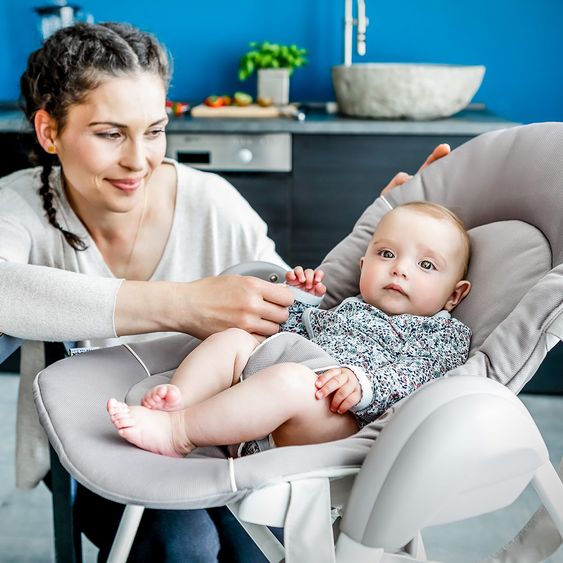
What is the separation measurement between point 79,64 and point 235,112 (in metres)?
1.26

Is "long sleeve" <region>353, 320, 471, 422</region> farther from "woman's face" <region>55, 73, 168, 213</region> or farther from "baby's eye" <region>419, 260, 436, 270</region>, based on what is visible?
"woman's face" <region>55, 73, 168, 213</region>

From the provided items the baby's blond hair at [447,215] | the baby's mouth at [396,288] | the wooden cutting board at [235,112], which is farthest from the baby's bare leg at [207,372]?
the wooden cutting board at [235,112]

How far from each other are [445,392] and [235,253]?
0.85 m

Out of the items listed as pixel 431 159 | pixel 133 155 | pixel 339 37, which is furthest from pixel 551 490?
pixel 339 37

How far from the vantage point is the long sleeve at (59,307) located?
118cm

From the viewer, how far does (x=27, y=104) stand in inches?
60.4

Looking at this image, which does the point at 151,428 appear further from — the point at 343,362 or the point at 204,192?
the point at 204,192

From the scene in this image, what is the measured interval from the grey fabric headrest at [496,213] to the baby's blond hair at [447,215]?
2 cm

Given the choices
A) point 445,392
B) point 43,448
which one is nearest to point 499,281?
point 445,392

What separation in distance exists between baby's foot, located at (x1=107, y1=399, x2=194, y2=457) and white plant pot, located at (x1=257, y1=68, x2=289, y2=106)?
2004 mm

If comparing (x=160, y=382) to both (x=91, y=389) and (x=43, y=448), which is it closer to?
(x=91, y=389)

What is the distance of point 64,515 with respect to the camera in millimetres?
1431

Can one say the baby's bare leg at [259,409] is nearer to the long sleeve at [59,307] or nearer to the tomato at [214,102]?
the long sleeve at [59,307]

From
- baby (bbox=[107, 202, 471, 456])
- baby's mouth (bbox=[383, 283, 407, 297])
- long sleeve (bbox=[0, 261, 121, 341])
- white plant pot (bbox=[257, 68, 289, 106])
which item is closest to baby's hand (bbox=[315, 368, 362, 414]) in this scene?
baby (bbox=[107, 202, 471, 456])
